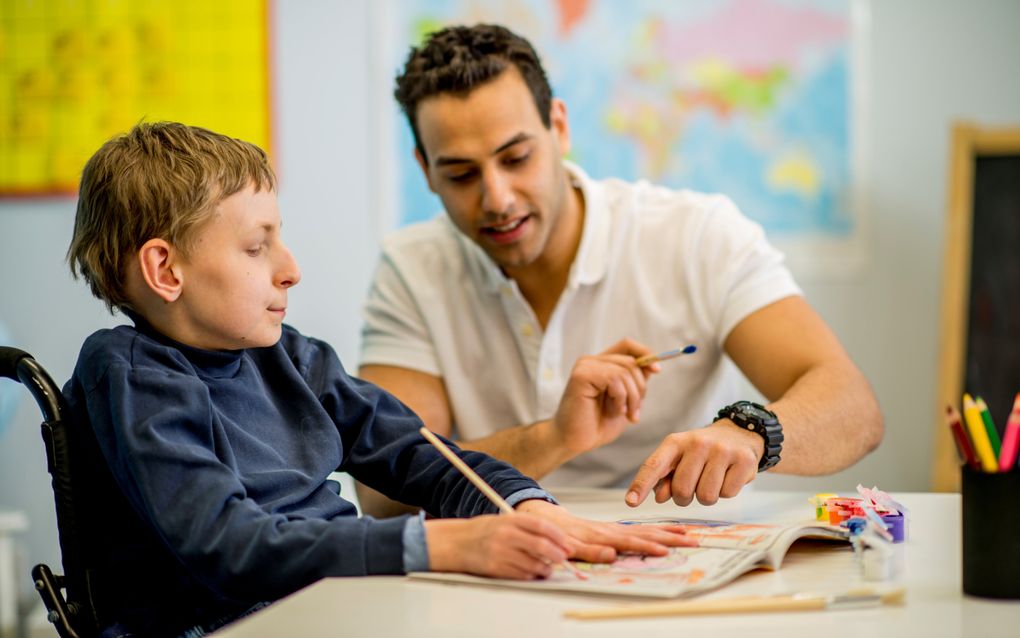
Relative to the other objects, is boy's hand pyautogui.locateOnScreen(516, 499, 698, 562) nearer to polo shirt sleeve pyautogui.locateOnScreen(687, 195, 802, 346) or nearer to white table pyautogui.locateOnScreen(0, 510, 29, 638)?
polo shirt sleeve pyautogui.locateOnScreen(687, 195, 802, 346)

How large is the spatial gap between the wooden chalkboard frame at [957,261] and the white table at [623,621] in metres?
2.02

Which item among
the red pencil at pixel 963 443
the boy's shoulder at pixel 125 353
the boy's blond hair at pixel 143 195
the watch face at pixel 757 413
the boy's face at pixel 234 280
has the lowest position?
the watch face at pixel 757 413

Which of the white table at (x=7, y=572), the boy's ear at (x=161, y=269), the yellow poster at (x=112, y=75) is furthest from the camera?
the yellow poster at (x=112, y=75)

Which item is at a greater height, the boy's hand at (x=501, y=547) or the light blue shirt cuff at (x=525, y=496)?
the boy's hand at (x=501, y=547)

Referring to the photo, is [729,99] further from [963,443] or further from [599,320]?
[963,443]

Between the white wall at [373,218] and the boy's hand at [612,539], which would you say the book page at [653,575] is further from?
the white wall at [373,218]

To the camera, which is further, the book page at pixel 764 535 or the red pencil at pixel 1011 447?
the book page at pixel 764 535

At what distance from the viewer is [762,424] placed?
131 centimetres

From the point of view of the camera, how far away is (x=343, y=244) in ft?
10.4

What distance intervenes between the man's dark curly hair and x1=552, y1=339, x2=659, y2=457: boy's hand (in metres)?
0.56

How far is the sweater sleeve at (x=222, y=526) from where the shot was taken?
3.05 ft

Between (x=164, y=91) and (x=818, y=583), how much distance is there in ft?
9.20

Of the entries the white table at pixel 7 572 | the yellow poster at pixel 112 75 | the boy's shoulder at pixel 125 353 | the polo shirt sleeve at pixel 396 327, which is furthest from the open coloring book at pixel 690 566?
the yellow poster at pixel 112 75

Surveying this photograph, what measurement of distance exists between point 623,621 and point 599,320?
1162 mm
